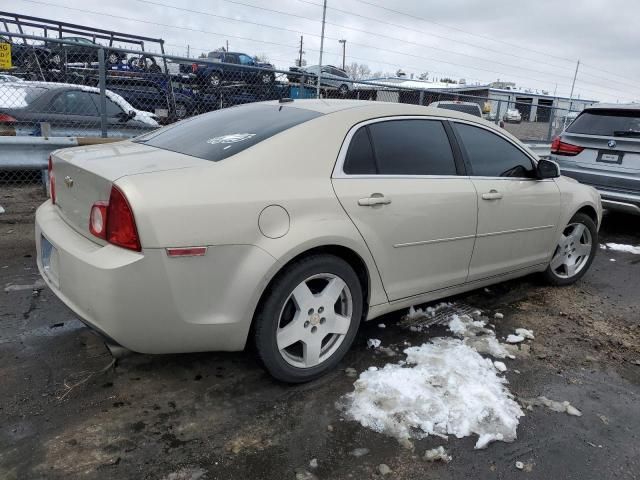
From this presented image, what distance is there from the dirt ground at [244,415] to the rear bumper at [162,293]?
393 mm

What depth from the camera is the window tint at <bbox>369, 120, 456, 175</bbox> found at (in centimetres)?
310

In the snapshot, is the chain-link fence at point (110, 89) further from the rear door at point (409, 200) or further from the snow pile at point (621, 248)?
the snow pile at point (621, 248)

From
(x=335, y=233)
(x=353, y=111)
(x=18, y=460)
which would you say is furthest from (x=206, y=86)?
(x=18, y=460)

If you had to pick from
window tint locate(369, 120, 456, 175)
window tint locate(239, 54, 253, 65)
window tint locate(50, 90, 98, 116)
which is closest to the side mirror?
window tint locate(369, 120, 456, 175)

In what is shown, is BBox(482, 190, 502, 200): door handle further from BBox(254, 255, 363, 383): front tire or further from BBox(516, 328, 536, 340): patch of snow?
BBox(254, 255, 363, 383): front tire

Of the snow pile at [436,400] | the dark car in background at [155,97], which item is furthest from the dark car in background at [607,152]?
the dark car in background at [155,97]

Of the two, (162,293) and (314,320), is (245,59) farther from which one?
(162,293)

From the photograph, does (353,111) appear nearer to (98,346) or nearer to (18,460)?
(98,346)

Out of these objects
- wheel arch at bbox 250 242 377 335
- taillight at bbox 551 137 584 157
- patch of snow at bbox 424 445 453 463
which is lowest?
patch of snow at bbox 424 445 453 463

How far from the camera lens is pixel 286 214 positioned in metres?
2.56

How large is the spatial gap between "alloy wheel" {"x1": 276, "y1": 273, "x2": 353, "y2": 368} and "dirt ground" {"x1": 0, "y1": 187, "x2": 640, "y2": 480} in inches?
7.2

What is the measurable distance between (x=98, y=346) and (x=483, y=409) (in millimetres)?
2299

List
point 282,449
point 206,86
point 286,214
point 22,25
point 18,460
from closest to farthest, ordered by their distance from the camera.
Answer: point 18,460 < point 282,449 < point 286,214 < point 206,86 < point 22,25

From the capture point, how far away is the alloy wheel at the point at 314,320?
2715mm
